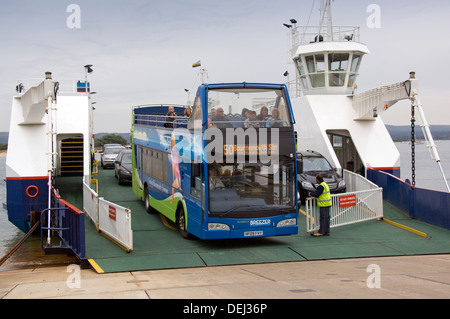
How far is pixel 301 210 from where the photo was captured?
55.1 feet

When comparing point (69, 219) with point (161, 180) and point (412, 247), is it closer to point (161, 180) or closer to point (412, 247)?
point (161, 180)

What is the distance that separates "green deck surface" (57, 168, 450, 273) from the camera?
10.8m

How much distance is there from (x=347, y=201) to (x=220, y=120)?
5.61 meters

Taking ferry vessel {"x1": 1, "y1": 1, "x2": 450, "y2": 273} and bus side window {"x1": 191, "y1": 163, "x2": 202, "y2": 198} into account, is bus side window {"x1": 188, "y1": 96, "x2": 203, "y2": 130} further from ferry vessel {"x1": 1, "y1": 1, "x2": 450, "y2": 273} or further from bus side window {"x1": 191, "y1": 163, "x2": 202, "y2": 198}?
ferry vessel {"x1": 1, "y1": 1, "x2": 450, "y2": 273}

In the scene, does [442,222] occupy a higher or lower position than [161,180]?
lower

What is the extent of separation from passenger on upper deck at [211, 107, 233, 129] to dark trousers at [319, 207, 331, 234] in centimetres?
391

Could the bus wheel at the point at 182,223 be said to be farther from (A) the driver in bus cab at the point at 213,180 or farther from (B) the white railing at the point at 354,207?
(B) the white railing at the point at 354,207

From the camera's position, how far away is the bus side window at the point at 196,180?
11.4m

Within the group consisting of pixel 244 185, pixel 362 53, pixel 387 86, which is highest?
pixel 362 53

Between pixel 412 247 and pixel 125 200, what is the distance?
10636mm

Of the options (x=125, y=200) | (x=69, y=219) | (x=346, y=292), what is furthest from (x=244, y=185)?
(x=125, y=200)

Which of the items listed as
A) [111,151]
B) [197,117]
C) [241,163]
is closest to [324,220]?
[241,163]

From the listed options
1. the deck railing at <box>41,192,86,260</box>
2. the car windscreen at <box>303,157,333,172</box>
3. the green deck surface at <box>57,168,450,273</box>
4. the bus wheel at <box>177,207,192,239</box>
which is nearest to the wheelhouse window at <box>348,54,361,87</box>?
the car windscreen at <box>303,157,333,172</box>

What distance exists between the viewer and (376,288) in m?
7.31
